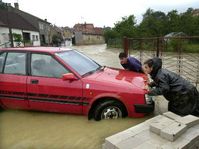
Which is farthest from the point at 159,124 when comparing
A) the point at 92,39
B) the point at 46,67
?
the point at 92,39

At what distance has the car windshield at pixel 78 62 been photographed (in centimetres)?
557

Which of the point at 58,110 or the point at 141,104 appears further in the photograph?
the point at 58,110

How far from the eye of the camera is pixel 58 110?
546 centimetres

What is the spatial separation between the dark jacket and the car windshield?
147 centimetres

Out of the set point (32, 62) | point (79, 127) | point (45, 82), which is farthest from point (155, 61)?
point (32, 62)

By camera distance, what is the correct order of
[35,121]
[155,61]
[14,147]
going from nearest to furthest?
1. [14,147]
2. [155,61]
3. [35,121]

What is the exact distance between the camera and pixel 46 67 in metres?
5.62

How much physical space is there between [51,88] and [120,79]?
4.43 ft

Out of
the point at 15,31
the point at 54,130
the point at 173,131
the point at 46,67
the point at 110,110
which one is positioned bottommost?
the point at 54,130

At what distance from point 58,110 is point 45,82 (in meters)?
0.61

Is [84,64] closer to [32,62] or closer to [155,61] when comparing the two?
[32,62]

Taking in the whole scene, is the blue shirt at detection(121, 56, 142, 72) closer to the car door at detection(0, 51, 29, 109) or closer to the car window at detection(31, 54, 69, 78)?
the car window at detection(31, 54, 69, 78)

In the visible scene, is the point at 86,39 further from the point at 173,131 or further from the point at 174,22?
the point at 173,131

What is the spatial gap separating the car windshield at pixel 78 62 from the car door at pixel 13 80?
33.8 inches
